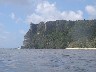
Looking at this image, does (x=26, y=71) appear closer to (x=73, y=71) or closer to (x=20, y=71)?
(x=20, y=71)

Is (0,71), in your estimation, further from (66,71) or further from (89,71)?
(89,71)

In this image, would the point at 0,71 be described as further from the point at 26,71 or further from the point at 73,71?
the point at 73,71

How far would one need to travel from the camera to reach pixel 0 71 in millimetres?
43750

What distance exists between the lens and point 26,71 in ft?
142

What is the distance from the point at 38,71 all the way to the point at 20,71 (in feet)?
7.93

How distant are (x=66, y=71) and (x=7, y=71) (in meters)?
8.01

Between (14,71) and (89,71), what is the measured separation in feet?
33.4

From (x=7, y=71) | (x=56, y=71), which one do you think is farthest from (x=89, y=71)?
(x=7, y=71)

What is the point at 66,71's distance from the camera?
4362cm

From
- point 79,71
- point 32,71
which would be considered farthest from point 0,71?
point 79,71

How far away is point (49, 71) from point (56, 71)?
3.10ft

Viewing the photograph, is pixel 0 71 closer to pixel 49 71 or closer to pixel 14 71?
pixel 14 71

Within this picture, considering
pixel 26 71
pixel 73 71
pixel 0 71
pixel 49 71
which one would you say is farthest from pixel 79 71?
pixel 0 71

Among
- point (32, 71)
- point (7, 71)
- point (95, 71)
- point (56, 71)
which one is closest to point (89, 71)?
point (95, 71)
